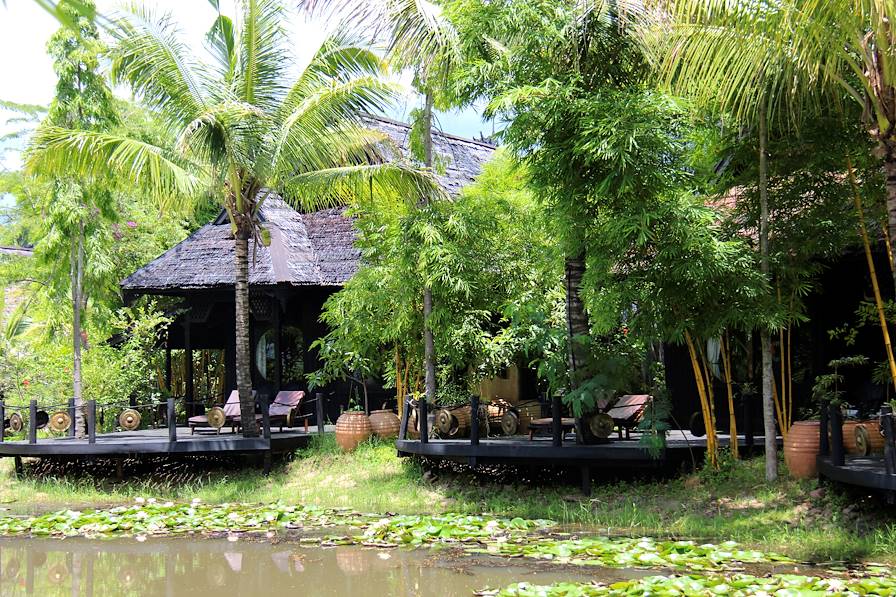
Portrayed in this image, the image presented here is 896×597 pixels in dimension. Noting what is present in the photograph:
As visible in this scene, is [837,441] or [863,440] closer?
[837,441]

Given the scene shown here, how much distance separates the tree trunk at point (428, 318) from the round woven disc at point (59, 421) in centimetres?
604

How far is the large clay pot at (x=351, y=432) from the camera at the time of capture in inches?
556

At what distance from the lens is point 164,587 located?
26.6 ft

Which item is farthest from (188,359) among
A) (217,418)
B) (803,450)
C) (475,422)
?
(803,450)

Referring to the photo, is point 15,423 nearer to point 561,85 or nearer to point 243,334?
point 243,334

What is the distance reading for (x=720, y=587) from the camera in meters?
6.56

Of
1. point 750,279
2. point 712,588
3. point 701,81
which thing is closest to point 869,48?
point 701,81

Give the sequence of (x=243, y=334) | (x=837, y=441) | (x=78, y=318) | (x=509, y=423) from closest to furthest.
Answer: (x=837, y=441) < (x=509, y=423) < (x=243, y=334) < (x=78, y=318)

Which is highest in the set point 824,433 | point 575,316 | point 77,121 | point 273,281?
point 77,121

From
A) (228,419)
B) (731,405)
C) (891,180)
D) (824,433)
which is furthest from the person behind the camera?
(228,419)

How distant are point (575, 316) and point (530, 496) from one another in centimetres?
226

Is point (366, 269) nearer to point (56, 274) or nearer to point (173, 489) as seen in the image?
point (173, 489)

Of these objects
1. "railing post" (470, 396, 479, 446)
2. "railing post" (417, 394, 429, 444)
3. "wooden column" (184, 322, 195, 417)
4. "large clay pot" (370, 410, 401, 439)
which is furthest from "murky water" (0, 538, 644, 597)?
"wooden column" (184, 322, 195, 417)

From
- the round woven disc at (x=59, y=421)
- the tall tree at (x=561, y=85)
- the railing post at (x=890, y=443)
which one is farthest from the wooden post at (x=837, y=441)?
the round woven disc at (x=59, y=421)
